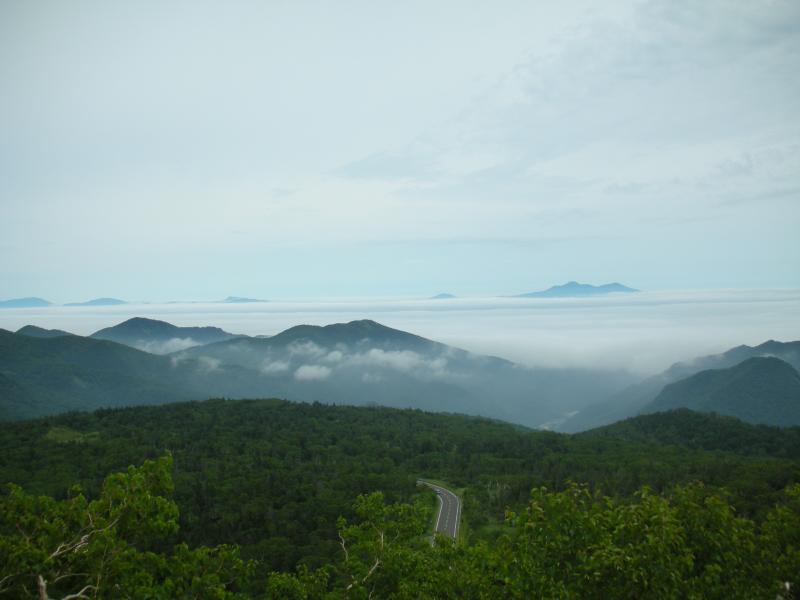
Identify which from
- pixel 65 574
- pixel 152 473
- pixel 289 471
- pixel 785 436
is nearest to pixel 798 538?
pixel 152 473

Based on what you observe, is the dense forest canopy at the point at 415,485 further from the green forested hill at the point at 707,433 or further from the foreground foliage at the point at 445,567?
the green forested hill at the point at 707,433

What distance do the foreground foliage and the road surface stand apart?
164 feet

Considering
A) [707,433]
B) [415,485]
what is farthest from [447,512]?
[707,433]

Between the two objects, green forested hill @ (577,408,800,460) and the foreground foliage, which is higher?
the foreground foliage

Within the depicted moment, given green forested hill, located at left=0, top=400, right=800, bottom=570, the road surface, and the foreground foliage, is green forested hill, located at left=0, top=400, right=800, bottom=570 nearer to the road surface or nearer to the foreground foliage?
the road surface

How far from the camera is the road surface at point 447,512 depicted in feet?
233

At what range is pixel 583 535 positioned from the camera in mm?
14617

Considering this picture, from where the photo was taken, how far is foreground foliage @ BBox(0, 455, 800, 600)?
41.1 ft

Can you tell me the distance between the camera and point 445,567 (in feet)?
58.3

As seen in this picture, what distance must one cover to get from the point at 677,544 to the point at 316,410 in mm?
174301

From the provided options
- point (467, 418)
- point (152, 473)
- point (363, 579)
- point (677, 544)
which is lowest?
point (467, 418)

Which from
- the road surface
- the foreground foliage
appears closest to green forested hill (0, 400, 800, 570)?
the road surface

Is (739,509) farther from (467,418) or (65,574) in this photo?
(467,418)

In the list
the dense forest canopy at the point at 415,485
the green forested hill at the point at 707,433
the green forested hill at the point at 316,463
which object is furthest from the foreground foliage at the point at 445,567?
the green forested hill at the point at 707,433
